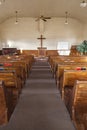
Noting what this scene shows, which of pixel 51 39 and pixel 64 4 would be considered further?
pixel 51 39

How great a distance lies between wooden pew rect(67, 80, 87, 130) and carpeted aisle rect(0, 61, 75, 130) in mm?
131

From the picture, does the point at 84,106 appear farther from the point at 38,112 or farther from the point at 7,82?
the point at 7,82

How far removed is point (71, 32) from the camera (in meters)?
17.7

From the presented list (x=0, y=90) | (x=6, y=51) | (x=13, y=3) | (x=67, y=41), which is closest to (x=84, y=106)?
(x=0, y=90)

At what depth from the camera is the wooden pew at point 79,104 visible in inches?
101

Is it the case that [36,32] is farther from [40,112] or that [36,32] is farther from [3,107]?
[3,107]

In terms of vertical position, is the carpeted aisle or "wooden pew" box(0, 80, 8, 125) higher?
"wooden pew" box(0, 80, 8, 125)

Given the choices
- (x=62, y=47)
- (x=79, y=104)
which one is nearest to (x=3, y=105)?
(x=79, y=104)

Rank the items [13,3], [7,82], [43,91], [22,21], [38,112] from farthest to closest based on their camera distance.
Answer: [22,21], [13,3], [43,91], [7,82], [38,112]

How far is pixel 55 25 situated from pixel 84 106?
15457 mm

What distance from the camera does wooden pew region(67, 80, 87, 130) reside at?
8.43 ft

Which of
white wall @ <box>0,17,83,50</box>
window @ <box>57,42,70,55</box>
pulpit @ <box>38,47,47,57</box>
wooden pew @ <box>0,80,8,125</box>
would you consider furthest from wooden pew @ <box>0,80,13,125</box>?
white wall @ <box>0,17,83,50</box>

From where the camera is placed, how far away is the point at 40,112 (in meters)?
3.22

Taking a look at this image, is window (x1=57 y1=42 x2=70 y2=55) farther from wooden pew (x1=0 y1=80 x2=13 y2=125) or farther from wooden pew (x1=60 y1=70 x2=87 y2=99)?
wooden pew (x1=0 y1=80 x2=13 y2=125)
